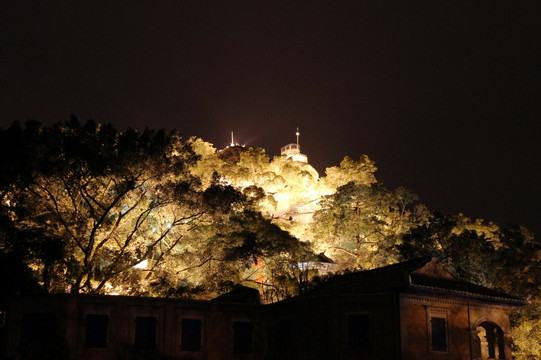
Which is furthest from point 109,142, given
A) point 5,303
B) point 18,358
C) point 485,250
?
point 485,250

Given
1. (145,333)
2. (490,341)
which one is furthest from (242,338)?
(490,341)

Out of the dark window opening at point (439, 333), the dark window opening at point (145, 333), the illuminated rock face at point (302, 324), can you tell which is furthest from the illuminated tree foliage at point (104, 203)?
the dark window opening at point (439, 333)

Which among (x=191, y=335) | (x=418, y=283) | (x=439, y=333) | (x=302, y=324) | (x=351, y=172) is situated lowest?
(x=191, y=335)

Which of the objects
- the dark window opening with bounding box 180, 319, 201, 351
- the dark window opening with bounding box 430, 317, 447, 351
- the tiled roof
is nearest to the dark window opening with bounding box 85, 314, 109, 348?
the dark window opening with bounding box 180, 319, 201, 351

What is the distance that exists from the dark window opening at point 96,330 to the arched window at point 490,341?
50.0 feet

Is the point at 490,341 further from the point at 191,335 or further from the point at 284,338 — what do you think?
the point at 191,335

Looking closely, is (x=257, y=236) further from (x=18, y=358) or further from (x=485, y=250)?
(x=18, y=358)

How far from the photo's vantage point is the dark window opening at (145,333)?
1009 inches

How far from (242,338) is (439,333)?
28.1ft

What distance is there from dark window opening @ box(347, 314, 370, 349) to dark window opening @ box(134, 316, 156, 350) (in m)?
8.17

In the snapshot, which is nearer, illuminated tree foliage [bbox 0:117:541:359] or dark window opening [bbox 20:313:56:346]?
dark window opening [bbox 20:313:56:346]

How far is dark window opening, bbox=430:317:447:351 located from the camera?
79.0 feet

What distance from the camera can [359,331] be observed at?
78.5 feet

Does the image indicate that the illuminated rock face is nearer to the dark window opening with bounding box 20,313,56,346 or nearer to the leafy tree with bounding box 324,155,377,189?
the dark window opening with bounding box 20,313,56,346
